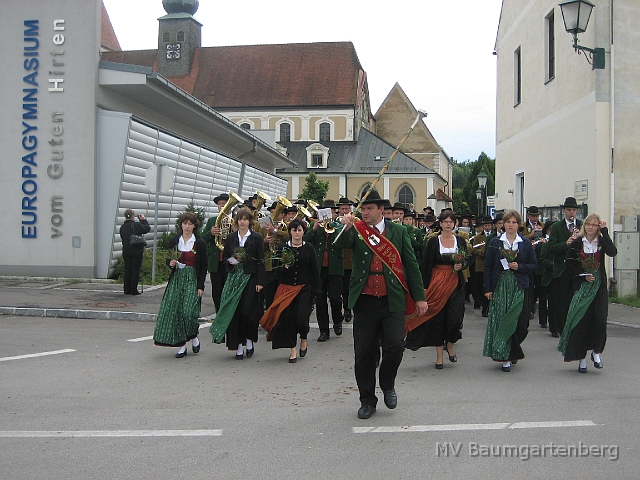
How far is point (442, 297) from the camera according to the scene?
8.77 metres

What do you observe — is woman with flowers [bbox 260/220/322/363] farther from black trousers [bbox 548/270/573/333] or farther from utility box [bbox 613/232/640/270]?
utility box [bbox 613/232/640/270]

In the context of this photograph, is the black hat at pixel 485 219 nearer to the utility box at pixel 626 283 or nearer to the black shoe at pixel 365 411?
the utility box at pixel 626 283

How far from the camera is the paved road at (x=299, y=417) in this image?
4.90m

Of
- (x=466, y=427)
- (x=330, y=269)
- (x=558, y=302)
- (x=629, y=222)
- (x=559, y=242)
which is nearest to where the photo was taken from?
(x=466, y=427)

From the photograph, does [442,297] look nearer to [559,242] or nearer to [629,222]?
[559,242]

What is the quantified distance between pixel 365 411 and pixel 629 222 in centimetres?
1225

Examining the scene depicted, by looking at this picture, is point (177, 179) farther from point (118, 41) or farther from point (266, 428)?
point (118, 41)

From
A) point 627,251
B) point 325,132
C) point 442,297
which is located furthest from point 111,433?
point 325,132

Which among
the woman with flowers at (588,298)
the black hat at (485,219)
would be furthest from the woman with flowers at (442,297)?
the black hat at (485,219)

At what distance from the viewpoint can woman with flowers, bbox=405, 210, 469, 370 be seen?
28.7 ft

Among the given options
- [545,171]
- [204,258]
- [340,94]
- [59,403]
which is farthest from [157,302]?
[340,94]

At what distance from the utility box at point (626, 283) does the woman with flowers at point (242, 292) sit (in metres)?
10.00

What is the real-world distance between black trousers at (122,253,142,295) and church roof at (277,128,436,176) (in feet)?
180

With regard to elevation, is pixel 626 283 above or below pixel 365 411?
above
